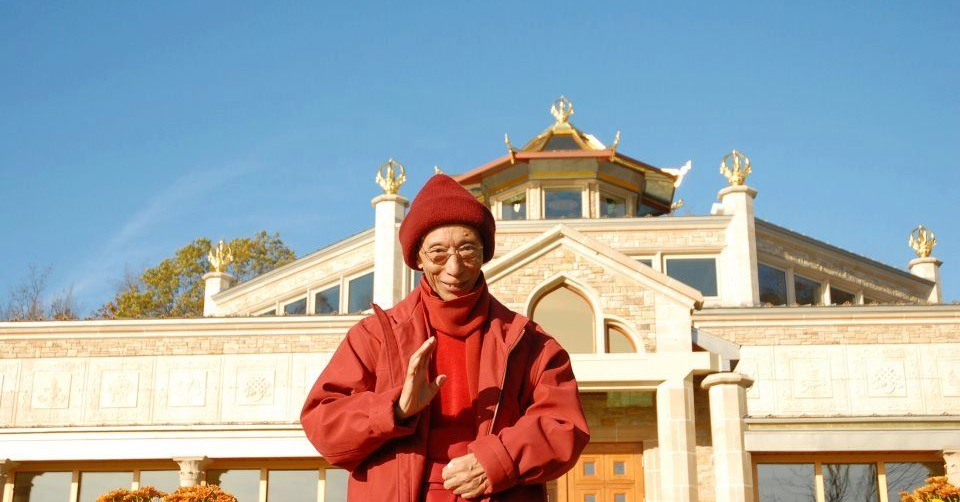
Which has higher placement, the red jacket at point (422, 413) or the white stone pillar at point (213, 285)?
the white stone pillar at point (213, 285)

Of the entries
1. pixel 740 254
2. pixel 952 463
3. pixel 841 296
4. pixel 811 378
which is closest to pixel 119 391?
pixel 811 378

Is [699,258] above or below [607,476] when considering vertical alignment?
above

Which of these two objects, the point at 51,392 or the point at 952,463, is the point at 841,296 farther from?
the point at 51,392

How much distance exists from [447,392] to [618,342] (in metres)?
15.2

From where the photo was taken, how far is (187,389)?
2131cm

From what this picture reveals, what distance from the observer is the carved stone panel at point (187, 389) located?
830 inches

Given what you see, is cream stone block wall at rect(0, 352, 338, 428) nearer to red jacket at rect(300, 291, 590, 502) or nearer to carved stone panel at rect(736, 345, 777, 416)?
carved stone panel at rect(736, 345, 777, 416)

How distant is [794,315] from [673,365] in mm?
5751

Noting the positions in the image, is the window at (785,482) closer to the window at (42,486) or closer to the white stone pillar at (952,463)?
the white stone pillar at (952,463)

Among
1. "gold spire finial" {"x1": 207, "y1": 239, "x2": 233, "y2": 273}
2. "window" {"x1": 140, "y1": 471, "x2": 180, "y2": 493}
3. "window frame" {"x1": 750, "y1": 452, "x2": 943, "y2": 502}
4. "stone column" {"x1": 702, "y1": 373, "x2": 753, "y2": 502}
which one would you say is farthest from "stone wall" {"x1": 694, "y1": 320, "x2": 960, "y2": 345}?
"gold spire finial" {"x1": 207, "y1": 239, "x2": 233, "y2": 273}

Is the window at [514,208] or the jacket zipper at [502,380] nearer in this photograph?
the jacket zipper at [502,380]

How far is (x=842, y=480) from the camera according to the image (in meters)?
20.9

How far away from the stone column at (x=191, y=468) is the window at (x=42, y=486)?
106 inches

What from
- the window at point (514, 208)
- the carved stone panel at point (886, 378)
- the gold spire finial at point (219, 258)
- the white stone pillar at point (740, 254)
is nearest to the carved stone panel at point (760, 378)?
the carved stone panel at point (886, 378)
